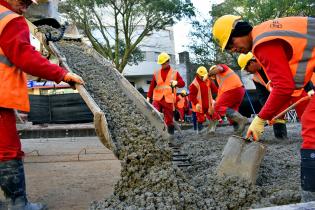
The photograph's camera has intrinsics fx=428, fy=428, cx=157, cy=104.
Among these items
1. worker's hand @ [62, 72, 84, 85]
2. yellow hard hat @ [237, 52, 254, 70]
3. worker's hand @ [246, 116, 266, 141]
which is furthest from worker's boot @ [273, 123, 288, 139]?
worker's hand @ [62, 72, 84, 85]

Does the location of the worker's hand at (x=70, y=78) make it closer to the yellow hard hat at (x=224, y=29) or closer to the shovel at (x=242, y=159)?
the yellow hard hat at (x=224, y=29)

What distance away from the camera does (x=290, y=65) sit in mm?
2812

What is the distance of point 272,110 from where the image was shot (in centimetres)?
284

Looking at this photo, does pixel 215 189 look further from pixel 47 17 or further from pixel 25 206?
pixel 47 17

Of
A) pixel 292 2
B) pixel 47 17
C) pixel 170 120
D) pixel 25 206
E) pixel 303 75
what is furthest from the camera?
pixel 292 2

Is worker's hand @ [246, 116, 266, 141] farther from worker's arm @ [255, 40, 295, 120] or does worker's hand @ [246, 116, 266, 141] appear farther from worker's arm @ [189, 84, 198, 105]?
worker's arm @ [189, 84, 198, 105]

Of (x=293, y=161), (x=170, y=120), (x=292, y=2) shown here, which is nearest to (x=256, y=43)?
(x=293, y=161)

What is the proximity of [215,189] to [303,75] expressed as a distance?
1.13 metres

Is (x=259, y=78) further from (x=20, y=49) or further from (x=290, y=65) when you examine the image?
(x=20, y=49)

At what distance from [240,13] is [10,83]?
2338 cm

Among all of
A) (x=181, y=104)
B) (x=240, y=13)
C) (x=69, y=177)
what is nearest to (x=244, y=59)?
(x=69, y=177)

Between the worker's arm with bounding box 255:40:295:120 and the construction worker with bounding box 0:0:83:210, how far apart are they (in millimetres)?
1526

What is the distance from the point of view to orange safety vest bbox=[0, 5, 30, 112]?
2.91m

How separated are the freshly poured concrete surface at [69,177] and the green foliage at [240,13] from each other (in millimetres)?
18328
